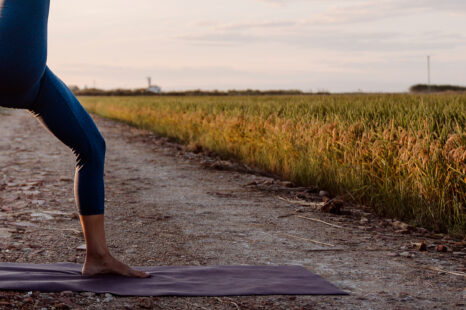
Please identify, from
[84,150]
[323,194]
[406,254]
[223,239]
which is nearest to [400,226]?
[406,254]

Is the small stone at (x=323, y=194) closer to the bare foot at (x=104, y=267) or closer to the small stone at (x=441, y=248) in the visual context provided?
the small stone at (x=441, y=248)

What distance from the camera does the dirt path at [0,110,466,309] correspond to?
3.51 m

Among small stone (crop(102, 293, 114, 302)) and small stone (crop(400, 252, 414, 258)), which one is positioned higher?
small stone (crop(102, 293, 114, 302))

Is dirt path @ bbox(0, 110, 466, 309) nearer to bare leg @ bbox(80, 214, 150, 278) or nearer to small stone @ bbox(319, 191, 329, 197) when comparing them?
small stone @ bbox(319, 191, 329, 197)

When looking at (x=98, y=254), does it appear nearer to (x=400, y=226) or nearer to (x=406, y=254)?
(x=406, y=254)

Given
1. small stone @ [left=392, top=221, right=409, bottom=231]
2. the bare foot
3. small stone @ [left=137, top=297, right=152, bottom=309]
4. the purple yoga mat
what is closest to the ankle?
the bare foot

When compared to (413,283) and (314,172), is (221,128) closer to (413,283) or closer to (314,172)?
(314,172)

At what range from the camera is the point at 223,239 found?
17.1ft

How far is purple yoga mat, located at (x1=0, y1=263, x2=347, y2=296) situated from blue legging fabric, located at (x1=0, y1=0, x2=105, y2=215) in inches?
20.7

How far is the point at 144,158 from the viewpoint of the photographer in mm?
12250

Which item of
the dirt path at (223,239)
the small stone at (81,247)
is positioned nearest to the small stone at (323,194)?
the dirt path at (223,239)

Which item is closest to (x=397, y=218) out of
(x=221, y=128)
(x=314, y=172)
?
(x=314, y=172)

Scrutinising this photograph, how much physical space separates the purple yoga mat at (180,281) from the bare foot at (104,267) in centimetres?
4

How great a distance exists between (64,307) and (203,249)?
1719mm
